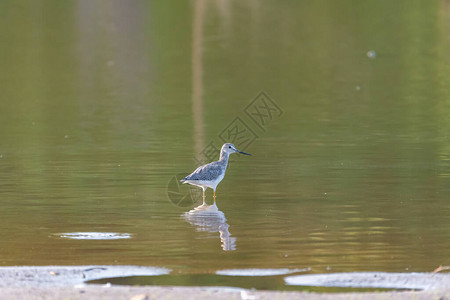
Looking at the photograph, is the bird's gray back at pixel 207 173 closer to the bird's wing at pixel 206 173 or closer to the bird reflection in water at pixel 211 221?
the bird's wing at pixel 206 173

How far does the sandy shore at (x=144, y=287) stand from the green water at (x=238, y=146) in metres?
0.45

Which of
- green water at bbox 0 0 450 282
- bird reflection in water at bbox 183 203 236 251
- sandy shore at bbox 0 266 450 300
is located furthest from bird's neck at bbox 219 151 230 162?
sandy shore at bbox 0 266 450 300

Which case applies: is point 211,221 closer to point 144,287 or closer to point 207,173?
point 207,173

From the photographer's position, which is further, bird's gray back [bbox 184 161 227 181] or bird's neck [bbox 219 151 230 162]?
bird's neck [bbox 219 151 230 162]

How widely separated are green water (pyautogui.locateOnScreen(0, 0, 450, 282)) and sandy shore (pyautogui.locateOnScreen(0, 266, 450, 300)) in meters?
0.45

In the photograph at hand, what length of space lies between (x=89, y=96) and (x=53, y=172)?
44.5 feet

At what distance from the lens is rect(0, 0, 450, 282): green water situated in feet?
37.6

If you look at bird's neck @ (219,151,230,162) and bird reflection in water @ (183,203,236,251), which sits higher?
bird's neck @ (219,151,230,162)

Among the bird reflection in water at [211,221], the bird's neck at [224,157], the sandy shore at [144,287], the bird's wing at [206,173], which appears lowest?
the bird reflection in water at [211,221]

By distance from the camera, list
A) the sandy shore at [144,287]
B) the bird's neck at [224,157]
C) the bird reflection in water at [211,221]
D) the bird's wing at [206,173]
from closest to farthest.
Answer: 1. the sandy shore at [144,287]
2. the bird reflection in water at [211,221]
3. the bird's wing at [206,173]
4. the bird's neck at [224,157]

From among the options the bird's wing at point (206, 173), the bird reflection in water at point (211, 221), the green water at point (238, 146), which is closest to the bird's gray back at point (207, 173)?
the bird's wing at point (206, 173)

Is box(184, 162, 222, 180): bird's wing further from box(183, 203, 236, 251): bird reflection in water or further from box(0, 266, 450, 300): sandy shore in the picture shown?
box(0, 266, 450, 300): sandy shore

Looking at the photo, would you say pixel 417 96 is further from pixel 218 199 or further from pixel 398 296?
pixel 398 296

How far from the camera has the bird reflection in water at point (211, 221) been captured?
11.7m
